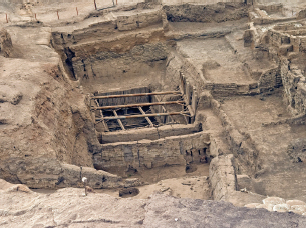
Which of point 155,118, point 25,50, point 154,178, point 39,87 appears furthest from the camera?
point 155,118

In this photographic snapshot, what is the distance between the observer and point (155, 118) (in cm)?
1575

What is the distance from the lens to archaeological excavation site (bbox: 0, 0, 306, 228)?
23.5 feet

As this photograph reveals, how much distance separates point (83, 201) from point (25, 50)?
8.03 m

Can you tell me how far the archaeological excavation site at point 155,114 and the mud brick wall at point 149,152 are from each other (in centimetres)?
3

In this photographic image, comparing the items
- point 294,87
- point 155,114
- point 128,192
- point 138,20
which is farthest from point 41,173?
point 138,20

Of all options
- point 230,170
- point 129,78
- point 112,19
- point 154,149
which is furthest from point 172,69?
point 230,170

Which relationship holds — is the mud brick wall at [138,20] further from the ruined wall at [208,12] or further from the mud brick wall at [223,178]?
the mud brick wall at [223,178]

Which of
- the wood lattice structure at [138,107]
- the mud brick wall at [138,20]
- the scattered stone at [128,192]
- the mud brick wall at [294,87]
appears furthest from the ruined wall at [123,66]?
the scattered stone at [128,192]

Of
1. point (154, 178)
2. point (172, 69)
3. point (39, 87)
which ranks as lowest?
point (154, 178)

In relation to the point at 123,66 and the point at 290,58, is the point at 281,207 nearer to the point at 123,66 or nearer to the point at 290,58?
the point at 290,58

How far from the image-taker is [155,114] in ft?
46.1

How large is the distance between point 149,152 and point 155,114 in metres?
1.65

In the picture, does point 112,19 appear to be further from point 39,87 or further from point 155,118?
point 39,87

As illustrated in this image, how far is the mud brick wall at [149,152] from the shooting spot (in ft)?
41.5
